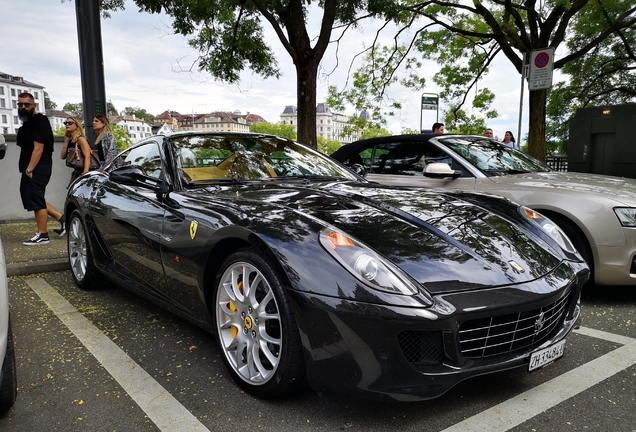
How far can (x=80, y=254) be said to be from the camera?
4.62m

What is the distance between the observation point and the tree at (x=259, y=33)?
930 centimetres

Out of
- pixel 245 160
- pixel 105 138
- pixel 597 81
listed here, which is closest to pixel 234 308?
pixel 245 160

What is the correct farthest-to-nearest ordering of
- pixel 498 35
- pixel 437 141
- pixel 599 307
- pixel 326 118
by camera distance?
pixel 326 118
pixel 498 35
pixel 437 141
pixel 599 307

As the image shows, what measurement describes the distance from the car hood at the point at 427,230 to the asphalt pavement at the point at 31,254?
3.27 meters

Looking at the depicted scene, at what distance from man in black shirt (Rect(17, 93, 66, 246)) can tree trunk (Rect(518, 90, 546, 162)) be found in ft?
34.3

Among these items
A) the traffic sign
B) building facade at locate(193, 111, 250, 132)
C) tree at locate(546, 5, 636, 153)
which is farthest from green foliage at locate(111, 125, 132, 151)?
the traffic sign

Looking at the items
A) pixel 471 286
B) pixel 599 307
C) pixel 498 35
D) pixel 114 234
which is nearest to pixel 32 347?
pixel 114 234

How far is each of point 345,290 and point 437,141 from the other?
152 inches

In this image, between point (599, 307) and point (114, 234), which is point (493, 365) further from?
point (114, 234)

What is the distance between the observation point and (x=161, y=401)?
251 cm

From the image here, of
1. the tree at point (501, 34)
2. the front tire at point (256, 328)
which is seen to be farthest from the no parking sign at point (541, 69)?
the front tire at point (256, 328)

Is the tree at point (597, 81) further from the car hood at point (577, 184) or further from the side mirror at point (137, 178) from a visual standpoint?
the side mirror at point (137, 178)

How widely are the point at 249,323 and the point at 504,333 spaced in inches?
46.6

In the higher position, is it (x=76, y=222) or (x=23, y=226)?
(x=76, y=222)
